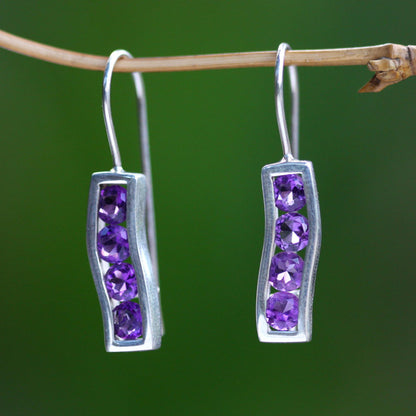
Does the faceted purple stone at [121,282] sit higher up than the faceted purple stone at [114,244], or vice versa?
the faceted purple stone at [114,244]

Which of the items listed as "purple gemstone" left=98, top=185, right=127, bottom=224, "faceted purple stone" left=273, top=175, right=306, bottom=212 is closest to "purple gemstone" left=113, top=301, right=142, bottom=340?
"purple gemstone" left=98, top=185, right=127, bottom=224

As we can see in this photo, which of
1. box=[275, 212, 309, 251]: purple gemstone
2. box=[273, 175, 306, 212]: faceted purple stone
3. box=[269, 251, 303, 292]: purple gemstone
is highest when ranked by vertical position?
box=[273, 175, 306, 212]: faceted purple stone

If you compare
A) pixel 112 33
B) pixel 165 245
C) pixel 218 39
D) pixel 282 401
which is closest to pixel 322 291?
pixel 282 401

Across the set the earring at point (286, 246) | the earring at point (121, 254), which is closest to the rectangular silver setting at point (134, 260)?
the earring at point (121, 254)

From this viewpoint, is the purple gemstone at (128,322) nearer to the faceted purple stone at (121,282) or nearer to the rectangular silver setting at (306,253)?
the faceted purple stone at (121,282)

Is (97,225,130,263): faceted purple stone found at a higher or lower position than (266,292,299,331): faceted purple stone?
higher

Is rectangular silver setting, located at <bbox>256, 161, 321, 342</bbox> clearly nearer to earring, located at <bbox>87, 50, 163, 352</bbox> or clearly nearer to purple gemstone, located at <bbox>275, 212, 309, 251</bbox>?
purple gemstone, located at <bbox>275, 212, 309, 251</bbox>

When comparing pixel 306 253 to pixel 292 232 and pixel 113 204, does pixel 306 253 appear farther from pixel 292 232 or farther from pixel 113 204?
pixel 113 204
